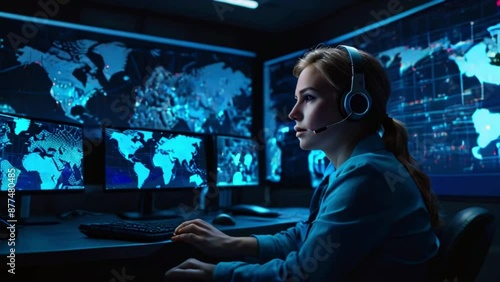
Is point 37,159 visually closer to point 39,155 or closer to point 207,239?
point 39,155

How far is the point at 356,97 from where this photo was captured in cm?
102

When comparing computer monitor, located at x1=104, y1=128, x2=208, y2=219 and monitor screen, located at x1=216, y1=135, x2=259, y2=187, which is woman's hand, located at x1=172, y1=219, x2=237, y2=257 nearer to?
computer monitor, located at x1=104, y1=128, x2=208, y2=219

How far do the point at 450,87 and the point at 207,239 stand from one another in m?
1.34

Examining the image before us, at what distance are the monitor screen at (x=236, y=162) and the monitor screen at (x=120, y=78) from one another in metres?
0.34

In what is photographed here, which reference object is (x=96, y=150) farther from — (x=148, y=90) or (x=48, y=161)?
(x=148, y=90)

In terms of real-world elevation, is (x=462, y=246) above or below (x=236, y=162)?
below

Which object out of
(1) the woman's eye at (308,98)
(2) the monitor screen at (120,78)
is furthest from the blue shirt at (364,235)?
(2) the monitor screen at (120,78)

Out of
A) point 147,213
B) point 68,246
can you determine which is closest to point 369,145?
point 68,246

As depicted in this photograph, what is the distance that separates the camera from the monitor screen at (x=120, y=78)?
206 centimetres

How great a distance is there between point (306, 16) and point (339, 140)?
168 cm

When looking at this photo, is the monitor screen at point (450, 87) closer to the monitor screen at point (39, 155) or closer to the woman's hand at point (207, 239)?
the woman's hand at point (207, 239)

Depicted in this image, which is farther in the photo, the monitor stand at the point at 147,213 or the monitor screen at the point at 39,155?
the monitor stand at the point at 147,213

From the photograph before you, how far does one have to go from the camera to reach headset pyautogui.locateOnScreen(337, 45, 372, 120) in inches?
40.3

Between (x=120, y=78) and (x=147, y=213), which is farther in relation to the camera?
(x=120, y=78)
